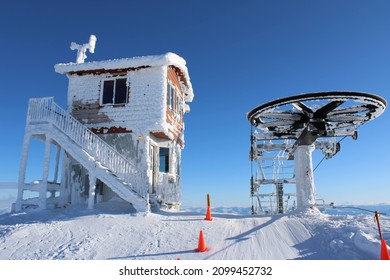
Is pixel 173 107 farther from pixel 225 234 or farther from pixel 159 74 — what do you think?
pixel 225 234

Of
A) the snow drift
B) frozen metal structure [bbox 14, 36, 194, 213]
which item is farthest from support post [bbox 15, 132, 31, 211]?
the snow drift

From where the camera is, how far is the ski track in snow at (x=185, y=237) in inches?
340

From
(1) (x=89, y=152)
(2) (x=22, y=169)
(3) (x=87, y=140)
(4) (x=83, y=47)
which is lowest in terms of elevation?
(2) (x=22, y=169)

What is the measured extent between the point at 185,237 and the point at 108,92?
10.1 m

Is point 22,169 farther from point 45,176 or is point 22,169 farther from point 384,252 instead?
point 384,252

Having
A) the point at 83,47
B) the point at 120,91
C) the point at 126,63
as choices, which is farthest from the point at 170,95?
the point at 83,47

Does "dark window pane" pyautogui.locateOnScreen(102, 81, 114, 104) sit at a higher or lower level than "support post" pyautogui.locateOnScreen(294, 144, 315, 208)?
higher

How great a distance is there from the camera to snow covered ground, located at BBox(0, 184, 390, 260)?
28.2 ft

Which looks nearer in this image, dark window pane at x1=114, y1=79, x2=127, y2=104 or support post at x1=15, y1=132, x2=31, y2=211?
support post at x1=15, y1=132, x2=31, y2=211

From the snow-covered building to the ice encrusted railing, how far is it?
0.04 meters

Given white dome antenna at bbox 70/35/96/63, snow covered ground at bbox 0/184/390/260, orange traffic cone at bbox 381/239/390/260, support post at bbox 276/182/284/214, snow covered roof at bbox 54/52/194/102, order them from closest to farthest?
orange traffic cone at bbox 381/239/390/260, snow covered ground at bbox 0/184/390/260, snow covered roof at bbox 54/52/194/102, white dome antenna at bbox 70/35/96/63, support post at bbox 276/182/284/214

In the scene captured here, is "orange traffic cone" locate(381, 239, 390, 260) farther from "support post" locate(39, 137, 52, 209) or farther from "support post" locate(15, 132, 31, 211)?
"support post" locate(15, 132, 31, 211)

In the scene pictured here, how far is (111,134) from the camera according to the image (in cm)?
1670

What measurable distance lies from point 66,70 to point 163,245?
12041mm
